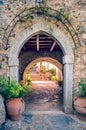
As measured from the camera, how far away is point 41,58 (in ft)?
35.1

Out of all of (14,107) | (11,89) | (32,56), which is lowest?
(14,107)

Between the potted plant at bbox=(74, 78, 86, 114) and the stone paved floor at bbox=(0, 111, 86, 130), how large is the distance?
0.31m

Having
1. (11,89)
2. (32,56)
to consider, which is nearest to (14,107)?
(11,89)

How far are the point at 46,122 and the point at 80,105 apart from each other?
100 centimetres

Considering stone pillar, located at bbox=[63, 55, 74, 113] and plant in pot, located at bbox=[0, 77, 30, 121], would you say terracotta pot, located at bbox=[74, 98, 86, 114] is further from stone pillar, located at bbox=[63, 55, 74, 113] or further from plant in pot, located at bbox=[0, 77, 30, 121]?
plant in pot, located at bbox=[0, 77, 30, 121]

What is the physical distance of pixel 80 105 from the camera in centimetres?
532

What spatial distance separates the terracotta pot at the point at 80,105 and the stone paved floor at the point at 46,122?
0.28m

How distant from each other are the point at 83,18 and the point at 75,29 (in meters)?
0.39

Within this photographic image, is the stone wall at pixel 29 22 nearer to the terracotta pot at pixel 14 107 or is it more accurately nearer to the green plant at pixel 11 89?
the green plant at pixel 11 89

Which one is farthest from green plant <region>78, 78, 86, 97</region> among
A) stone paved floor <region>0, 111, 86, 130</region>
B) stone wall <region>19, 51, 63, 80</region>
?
stone wall <region>19, 51, 63, 80</region>

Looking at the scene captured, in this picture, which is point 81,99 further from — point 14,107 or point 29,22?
point 29,22

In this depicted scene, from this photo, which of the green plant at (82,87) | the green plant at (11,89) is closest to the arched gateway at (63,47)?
the green plant at (82,87)

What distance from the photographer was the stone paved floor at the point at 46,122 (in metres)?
4.85

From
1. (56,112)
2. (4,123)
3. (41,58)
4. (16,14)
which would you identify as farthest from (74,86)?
(41,58)
